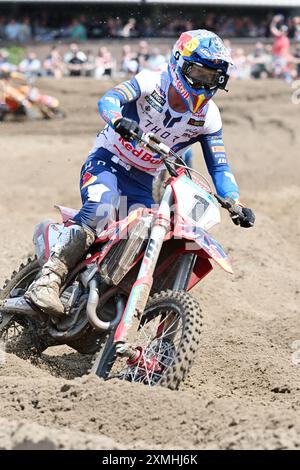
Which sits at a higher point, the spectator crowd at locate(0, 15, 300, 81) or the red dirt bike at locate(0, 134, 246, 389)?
the spectator crowd at locate(0, 15, 300, 81)

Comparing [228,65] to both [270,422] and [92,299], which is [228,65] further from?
[270,422]

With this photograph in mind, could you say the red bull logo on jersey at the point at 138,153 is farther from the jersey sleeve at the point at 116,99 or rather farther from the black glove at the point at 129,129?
the black glove at the point at 129,129

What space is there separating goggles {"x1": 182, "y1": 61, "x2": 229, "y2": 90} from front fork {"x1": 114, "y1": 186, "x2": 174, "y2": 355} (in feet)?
3.00

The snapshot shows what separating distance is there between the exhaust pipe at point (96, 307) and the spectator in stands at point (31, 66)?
672 inches

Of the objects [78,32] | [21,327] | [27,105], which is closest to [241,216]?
[21,327]

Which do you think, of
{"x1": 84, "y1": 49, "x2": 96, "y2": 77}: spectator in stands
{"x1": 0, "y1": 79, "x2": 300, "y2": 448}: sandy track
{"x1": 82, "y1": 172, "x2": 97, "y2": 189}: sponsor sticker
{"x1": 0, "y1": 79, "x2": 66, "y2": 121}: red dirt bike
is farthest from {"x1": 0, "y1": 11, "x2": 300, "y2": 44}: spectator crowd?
{"x1": 82, "y1": 172, "x2": 97, "y2": 189}: sponsor sticker

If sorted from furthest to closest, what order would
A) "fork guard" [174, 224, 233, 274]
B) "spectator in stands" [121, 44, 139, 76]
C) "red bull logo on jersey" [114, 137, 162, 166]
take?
"spectator in stands" [121, 44, 139, 76] < "red bull logo on jersey" [114, 137, 162, 166] < "fork guard" [174, 224, 233, 274]

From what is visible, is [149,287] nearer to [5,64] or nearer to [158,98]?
[158,98]


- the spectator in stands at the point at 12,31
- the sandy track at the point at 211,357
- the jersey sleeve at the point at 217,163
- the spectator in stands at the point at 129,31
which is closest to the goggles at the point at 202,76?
the jersey sleeve at the point at 217,163

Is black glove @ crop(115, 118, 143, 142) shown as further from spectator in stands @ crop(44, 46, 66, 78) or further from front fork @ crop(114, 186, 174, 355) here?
spectator in stands @ crop(44, 46, 66, 78)

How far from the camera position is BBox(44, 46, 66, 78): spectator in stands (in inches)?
846

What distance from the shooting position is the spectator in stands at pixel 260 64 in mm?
22156
